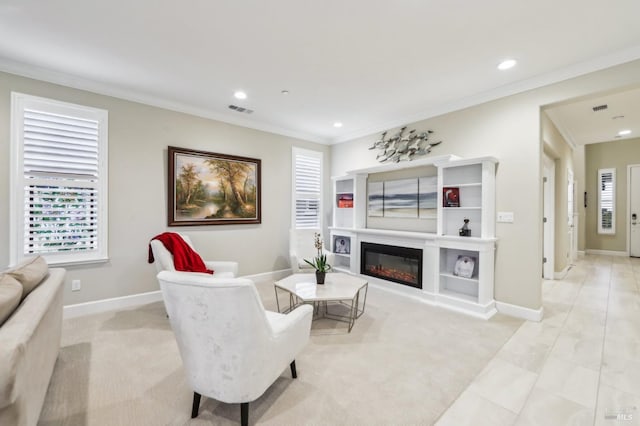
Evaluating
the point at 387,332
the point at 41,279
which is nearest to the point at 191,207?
the point at 41,279

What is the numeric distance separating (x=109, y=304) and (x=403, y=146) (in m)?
4.58

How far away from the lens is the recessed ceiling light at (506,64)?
2.79 meters

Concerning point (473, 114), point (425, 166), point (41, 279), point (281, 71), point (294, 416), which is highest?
point (281, 71)

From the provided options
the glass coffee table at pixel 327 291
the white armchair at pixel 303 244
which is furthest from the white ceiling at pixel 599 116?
the white armchair at pixel 303 244

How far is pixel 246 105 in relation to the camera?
4.01m

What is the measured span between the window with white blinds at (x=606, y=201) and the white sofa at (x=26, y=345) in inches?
403

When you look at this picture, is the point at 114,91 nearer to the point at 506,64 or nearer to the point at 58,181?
the point at 58,181

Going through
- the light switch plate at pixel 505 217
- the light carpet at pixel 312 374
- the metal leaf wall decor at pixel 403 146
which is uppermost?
the metal leaf wall decor at pixel 403 146

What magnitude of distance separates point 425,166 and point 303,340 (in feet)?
10.5

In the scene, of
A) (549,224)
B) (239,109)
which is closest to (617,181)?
(549,224)

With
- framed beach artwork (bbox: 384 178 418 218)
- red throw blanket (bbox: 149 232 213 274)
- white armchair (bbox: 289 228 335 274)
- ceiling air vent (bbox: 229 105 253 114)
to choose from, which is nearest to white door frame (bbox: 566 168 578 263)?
framed beach artwork (bbox: 384 178 418 218)

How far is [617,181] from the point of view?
22.6 ft

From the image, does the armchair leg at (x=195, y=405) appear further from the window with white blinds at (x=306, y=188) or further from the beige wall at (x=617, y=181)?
the beige wall at (x=617, y=181)

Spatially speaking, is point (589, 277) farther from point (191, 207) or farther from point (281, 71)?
point (191, 207)
